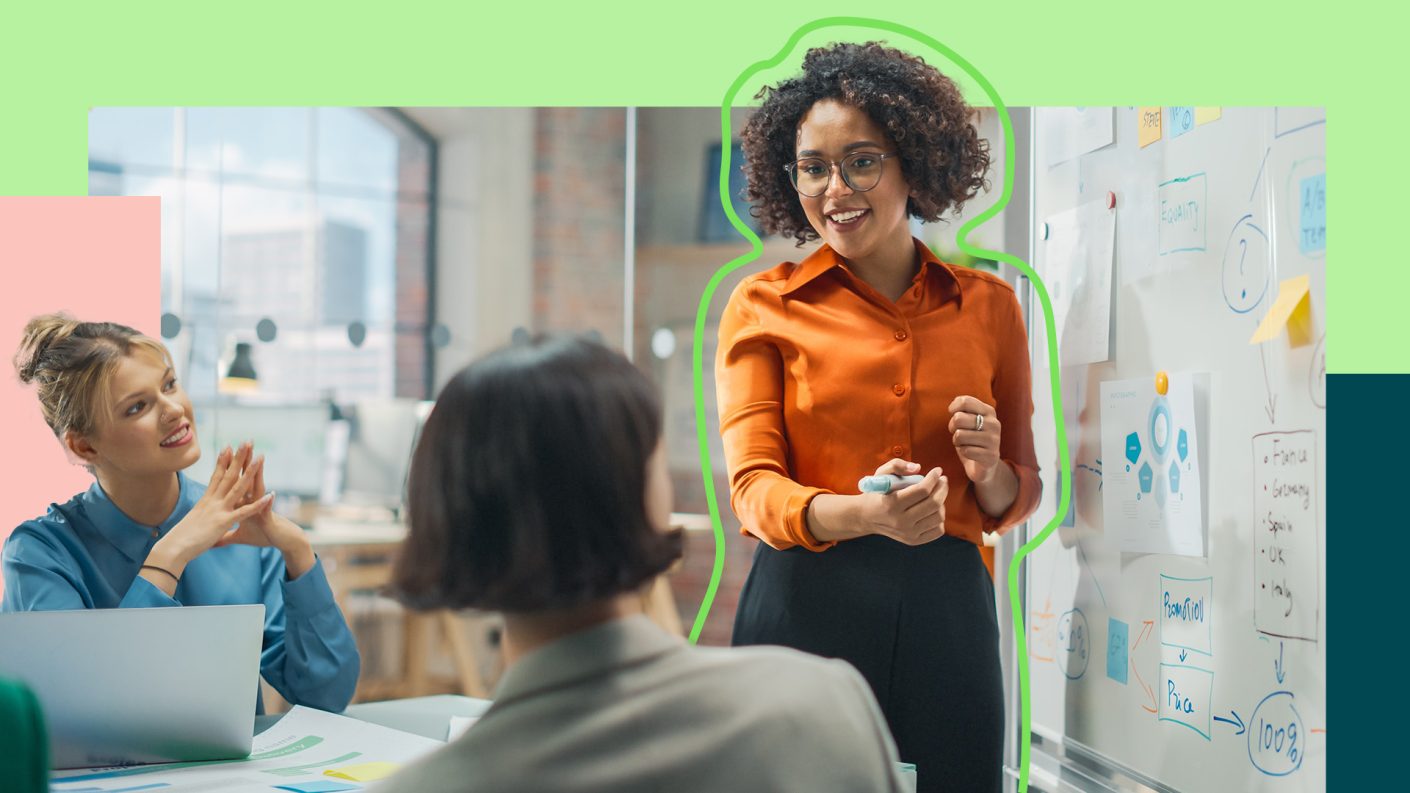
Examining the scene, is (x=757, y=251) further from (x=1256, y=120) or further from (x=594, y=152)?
(x=594, y=152)

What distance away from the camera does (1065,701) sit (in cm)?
225

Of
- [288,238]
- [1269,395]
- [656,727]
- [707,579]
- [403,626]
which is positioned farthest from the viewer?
[288,238]

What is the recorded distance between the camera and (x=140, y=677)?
153 centimetres

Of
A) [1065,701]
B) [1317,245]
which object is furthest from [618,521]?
[1065,701]

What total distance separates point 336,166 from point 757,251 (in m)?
3.21

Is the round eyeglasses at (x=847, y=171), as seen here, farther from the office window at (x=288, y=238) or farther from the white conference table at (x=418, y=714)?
the office window at (x=288, y=238)

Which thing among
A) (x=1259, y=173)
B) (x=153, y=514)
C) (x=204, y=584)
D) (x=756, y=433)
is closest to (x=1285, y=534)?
(x=1259, y=173)

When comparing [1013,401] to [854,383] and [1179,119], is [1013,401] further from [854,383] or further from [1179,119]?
[1179,119]

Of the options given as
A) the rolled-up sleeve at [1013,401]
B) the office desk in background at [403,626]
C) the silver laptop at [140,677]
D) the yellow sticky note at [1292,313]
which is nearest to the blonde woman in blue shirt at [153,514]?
the silver laptop at [140,677]

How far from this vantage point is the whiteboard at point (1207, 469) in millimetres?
1636

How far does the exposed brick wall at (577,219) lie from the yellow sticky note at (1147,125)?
269cm

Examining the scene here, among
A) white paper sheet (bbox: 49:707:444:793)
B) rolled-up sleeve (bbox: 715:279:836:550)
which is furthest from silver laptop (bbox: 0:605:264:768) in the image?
rolled-up sleeve (bbox: 715:279:836:550)

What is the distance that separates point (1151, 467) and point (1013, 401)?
253 mm

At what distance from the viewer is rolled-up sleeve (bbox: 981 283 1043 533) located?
6.32 ft
